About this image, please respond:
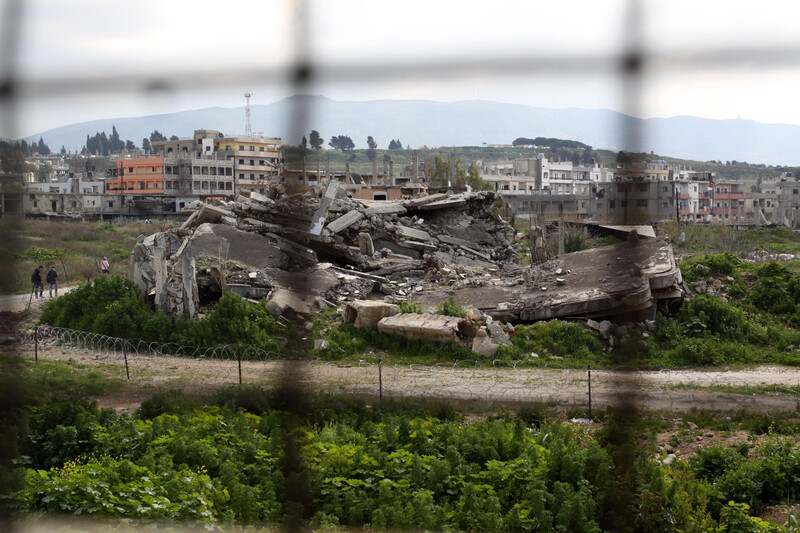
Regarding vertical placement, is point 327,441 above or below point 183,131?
below

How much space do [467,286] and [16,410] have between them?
423 inches

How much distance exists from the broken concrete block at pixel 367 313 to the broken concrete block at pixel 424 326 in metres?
0.18

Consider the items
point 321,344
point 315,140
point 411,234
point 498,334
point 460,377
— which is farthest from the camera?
point 411,234

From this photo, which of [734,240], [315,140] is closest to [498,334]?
[315,140]

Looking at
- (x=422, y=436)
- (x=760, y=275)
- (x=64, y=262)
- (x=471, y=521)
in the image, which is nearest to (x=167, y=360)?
(x=422, y=436)

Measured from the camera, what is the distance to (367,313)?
10.7m

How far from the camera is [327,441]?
540cm

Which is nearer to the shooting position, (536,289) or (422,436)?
(422,436)

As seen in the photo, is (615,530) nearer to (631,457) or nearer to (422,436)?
(631,457)

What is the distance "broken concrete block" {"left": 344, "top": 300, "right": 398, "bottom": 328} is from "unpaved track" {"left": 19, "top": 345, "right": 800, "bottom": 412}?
132 cm

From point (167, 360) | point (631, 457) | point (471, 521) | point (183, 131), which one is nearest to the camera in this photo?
point (631, 457)

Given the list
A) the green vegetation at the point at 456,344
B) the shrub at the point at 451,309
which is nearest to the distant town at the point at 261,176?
the green vegetation at the point at 456,344

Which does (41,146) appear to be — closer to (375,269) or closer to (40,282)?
(375,269)

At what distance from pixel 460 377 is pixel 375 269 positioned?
221 inches
